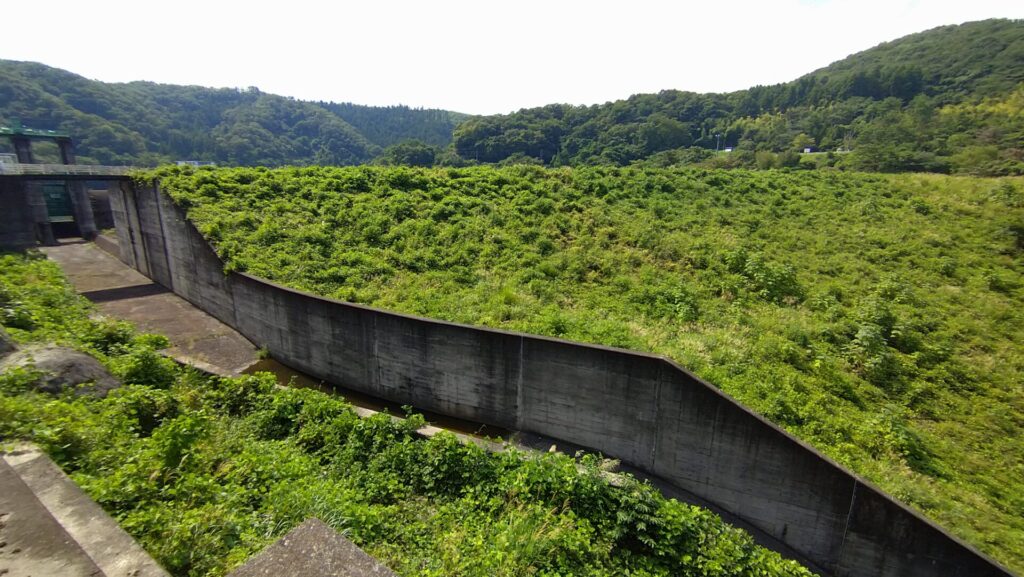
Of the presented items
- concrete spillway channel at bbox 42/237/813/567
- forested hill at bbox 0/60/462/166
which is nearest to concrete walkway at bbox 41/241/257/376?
concrete spillway channel at bbox 42/237/813/567

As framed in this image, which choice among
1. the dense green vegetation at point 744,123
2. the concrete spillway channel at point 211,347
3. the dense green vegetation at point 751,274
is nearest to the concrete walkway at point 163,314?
the concrete spillway channel at point 211,347

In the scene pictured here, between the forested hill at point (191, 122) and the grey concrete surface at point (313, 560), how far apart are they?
10821 centimetres

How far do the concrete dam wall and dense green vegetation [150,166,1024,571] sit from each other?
0.85m

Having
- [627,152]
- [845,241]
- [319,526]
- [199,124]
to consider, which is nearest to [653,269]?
[845,241]

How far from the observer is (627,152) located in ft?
241

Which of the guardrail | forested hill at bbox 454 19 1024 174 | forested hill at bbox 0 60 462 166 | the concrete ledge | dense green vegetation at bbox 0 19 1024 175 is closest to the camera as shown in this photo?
the guardrail

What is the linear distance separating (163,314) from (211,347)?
17.3 ft

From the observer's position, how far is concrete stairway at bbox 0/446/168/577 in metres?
3.23

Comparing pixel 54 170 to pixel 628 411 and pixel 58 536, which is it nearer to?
pixel 58 536

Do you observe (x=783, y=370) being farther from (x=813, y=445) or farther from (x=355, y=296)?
(x=355, y=296)

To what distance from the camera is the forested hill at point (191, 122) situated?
8188 centimetres

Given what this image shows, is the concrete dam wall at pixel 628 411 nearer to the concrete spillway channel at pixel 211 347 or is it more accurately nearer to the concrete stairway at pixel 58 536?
the concrete spillway channel at pixel 211 347

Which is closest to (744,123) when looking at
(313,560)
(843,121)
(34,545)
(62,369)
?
(843,121)

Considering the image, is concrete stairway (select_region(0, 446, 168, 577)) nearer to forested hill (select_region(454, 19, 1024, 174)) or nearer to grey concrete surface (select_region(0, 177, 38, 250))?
grey concrete surface (select_region(0, 177, 38, 250))
